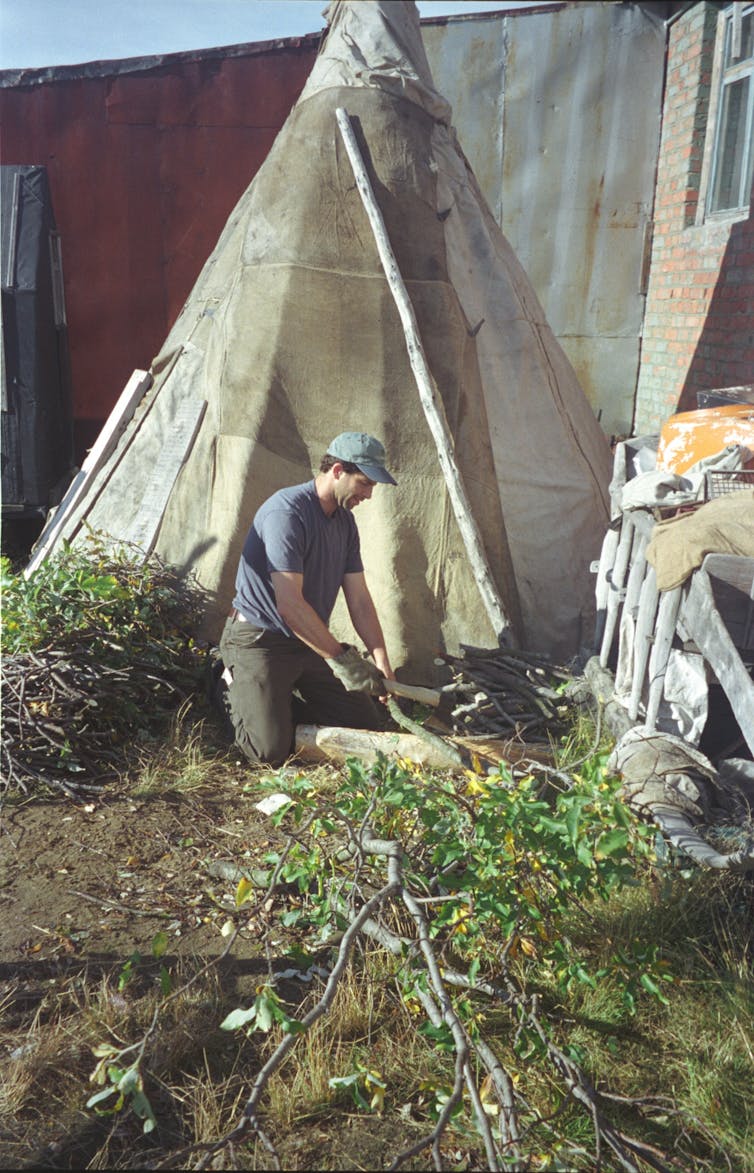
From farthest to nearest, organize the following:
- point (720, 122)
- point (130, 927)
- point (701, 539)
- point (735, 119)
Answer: point (720, 122) → point (735, 119) → point (701, 539) → point (130, 927)

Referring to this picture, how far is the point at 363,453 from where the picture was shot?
4070mm

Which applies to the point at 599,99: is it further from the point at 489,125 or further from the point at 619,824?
the point at 619,824

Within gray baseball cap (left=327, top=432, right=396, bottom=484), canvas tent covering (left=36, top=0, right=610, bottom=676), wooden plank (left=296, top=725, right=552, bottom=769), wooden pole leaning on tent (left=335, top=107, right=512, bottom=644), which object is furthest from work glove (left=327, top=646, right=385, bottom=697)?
wooden pole leaning on tent (left=335, top=107, right=512, bottom=644)

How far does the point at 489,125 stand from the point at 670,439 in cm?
416

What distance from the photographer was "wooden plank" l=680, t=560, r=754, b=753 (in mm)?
2867

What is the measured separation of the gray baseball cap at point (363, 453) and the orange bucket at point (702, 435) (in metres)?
1.41

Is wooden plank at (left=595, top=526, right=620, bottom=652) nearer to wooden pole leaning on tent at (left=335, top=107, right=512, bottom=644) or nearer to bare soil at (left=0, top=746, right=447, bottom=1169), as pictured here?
wooden pole leaning on tent at (left=335, top=107, right=512, bottom=644)

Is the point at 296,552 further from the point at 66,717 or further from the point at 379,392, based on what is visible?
the point at 379,392

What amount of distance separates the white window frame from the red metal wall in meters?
2.95

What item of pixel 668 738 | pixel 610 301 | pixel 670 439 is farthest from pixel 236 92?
pixel 668 738

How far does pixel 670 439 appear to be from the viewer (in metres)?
4.59

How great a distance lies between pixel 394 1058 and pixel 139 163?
7.08m

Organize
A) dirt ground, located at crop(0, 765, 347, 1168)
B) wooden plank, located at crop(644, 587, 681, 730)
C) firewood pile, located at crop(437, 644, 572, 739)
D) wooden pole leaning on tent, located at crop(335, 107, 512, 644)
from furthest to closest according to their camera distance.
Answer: wooden pole leaning on tent, located at crop(335, 107, 512, 644) < firewood pile, located at crop(437, 644, 572, 739) < wooden plank, located at crop(644, 587, 681, 730) < dirt ground, located at crop(0, 765, 347, 1168)

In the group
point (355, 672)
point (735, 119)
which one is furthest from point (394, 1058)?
point (735, 119)
